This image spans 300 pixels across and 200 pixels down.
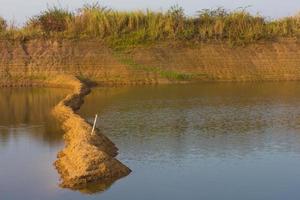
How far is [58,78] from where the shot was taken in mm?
26609

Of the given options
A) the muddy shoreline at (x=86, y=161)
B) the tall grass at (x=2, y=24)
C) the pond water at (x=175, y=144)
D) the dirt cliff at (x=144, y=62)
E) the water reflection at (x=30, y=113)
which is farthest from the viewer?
the tall grass at (x=2, y=24)

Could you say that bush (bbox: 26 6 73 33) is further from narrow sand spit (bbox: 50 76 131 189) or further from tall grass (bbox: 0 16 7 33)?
narrow sand spit (bbox: 50 76 131 189)

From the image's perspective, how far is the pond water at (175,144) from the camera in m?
9.70

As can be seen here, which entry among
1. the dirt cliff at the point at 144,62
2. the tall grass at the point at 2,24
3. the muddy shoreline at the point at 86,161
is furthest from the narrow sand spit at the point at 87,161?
the tall grass at the point at 2,24

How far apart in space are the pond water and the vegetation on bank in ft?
24.8

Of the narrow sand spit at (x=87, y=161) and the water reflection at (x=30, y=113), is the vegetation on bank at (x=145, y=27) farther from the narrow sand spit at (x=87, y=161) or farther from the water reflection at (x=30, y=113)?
the narrow sand spit at (x=87, y=161)

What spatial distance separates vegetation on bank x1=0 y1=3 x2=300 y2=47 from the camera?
29375 mm

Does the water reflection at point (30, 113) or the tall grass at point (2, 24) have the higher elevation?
the tall grass at point (2, 24)

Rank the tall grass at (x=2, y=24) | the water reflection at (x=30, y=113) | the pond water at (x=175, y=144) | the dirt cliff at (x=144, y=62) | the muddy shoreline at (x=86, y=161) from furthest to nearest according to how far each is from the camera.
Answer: the tall grass at (x=2, y=24) → the dirt cliff at (x=144, y=62) → the water reflection at (x=30, y=113) → the muddy shoreline at (x=86, y=161) → the pond water at (x=175, y=144)

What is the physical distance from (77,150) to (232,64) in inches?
739

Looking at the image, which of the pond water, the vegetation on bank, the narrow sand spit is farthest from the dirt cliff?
the narrow sand spit

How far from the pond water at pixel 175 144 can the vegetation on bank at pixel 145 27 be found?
756 centimetres

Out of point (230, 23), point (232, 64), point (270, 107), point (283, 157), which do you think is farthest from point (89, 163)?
point (230, 23)

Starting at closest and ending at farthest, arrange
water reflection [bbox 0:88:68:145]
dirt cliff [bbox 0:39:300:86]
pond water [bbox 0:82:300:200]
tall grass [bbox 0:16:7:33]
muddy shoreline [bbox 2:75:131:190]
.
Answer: pond water [bbox 0:82:300:200] → muddy shoreline [bbox 2:75:131:190] → water reflection [bbox 0:88:68:145] → dirt cliff [bbox 0:39:300:86] → tall grass [bbox 0:16:7:33]
